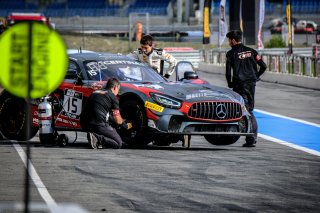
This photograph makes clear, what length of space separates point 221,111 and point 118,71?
190cm

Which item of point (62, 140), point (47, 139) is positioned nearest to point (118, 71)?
point (62, 140)

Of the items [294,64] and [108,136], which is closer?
[108,136]

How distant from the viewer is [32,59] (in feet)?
27.9

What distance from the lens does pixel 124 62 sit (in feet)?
59.9

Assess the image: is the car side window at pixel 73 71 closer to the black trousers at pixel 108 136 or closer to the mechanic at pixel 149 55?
the black trousers at pixel 108 136

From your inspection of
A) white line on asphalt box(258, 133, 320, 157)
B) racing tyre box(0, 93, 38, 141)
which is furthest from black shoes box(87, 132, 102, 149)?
white line on asphalt box(258, 133, 320, 157)

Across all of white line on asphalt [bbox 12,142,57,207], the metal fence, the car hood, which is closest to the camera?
white line on asphalt [bbox 12,142,57,207]

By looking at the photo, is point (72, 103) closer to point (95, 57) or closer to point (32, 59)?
point (95, 57)

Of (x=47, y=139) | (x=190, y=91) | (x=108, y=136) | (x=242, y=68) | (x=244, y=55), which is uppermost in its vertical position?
(x=244, y=55)

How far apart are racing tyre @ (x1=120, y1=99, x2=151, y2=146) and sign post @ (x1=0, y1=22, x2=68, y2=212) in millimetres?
8316

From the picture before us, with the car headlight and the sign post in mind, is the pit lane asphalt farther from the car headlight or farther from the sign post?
the sign post

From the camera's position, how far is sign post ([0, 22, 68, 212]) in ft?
28.0

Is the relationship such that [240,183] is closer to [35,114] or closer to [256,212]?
[256,212]

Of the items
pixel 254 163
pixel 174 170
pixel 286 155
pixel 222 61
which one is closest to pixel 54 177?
pixel 174 170
